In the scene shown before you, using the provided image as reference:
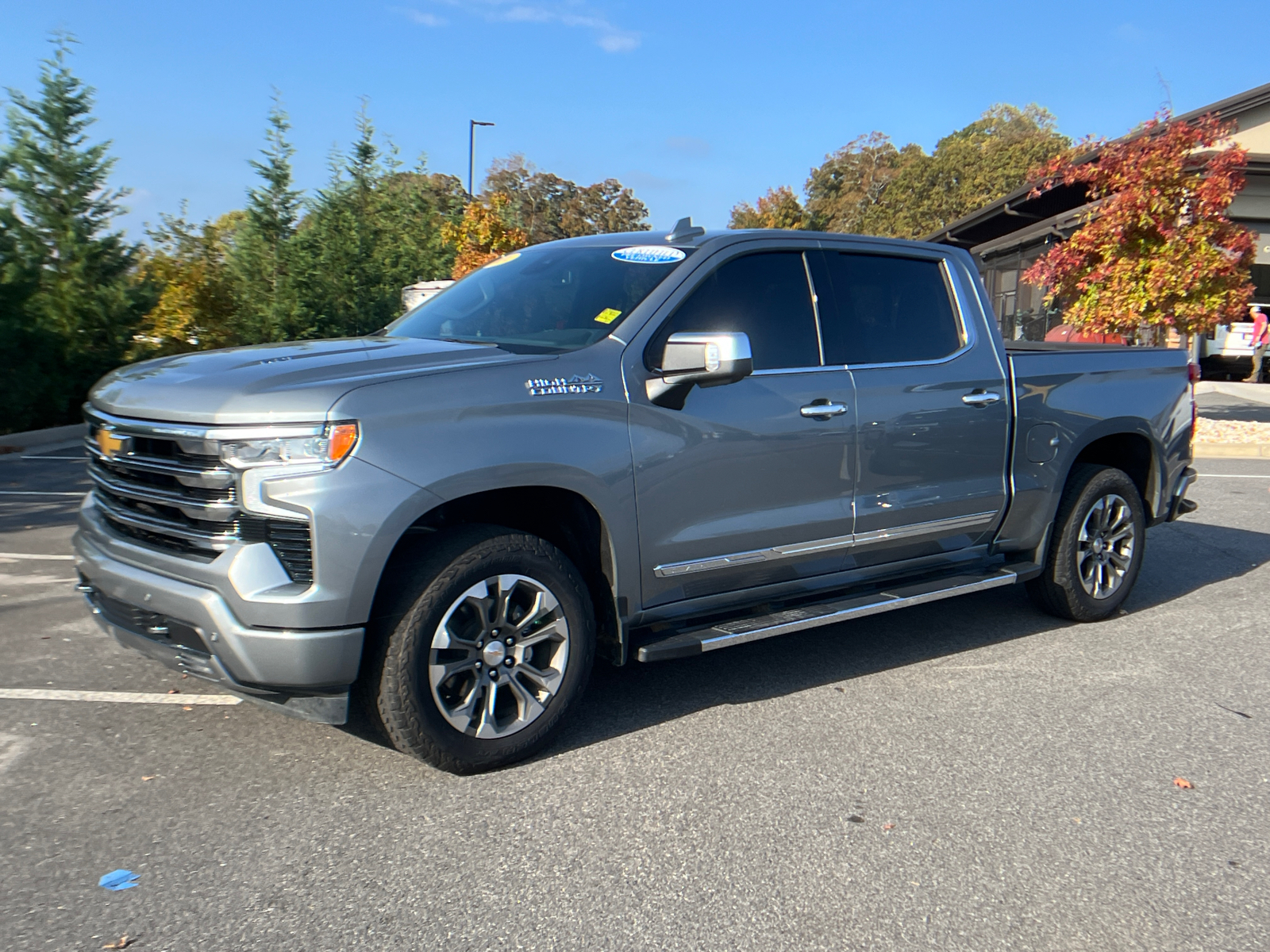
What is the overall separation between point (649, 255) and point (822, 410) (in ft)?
3.36

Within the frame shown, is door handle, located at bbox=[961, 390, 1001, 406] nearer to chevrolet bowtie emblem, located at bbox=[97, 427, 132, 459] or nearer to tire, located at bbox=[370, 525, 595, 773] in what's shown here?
tire, located at bbox=[370, 525, 595, 773]

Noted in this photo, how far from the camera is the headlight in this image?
3.39 m

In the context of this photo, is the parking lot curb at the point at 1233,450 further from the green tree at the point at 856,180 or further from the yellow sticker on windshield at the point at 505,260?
the green tree at the point at 856,180

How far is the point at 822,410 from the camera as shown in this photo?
181 inches

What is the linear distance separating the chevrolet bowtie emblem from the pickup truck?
0.02m

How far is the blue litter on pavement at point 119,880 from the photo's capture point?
3.01 metres

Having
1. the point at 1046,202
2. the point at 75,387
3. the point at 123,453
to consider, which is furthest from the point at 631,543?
the point at 1046,202

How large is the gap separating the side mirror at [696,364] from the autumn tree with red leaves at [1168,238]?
1249cm

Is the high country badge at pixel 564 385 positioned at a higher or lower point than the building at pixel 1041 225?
lower

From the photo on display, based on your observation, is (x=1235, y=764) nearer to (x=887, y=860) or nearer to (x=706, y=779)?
(x=887, y=860)

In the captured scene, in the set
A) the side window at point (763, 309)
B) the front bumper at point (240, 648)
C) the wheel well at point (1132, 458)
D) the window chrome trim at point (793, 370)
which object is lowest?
the front bumper at point (240, 648)

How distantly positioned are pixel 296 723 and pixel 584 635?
1.28m

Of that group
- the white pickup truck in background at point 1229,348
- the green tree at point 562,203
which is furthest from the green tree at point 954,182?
the white pickup truck in background at point 1229,348

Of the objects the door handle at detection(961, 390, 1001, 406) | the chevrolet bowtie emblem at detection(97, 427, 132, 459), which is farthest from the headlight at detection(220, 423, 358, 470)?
the door handle at detection(961, 390, 1001, 406)
